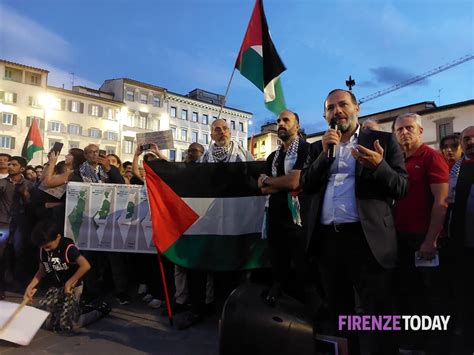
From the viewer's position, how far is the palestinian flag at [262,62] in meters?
5.24

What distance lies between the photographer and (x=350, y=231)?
254cm

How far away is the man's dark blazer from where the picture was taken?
238 cm

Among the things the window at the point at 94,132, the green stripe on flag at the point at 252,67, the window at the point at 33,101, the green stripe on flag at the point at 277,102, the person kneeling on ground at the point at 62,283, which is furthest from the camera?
the window at the point at 94,132

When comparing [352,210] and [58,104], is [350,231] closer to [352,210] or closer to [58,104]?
[352,210]

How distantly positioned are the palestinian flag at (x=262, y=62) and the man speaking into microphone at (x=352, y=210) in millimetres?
2544

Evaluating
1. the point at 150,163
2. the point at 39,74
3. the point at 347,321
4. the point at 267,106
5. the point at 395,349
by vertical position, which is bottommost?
the point at 395,349

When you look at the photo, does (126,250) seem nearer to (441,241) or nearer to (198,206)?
(198,206)

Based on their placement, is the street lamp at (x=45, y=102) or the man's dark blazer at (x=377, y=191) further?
the street lamp at (x=45, y=102)

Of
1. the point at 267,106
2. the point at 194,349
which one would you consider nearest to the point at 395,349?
the point at 194,349

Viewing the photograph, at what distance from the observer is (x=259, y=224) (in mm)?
4328

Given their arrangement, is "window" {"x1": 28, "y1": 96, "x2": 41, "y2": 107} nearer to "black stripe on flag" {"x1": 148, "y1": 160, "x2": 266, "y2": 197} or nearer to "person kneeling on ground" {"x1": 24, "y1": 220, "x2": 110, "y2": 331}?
"person kneeling on ground" {"x1": 24, "y1": 220, "x2": 110, "y2": 331}

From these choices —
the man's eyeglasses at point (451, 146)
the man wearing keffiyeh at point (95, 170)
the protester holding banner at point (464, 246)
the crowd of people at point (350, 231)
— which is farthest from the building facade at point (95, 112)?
the protester holding banner at point (464, 246)

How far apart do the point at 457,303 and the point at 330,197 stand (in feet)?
5.36

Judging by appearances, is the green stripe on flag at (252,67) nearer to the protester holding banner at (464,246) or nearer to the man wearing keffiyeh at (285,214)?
the man wearing keffiyeh at (285,214)
